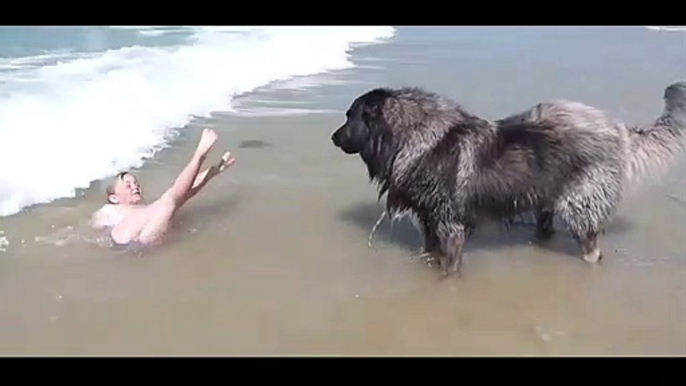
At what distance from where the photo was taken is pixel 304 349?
431cm

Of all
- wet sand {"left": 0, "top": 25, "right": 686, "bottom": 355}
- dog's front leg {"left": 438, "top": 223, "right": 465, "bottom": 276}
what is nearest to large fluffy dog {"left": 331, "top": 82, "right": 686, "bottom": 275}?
dog's front leg {"left": 438, "top": 223, "right": 465, "bottom": 276}

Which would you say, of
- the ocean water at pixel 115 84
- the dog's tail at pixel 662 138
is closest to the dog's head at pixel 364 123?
the dog's tail at pixel 662 138

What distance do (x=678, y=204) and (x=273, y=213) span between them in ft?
9.50

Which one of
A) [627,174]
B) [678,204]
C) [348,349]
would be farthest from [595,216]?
[348,349]

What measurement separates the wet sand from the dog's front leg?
91 mm

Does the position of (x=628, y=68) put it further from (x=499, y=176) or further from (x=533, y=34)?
(x=499, y=176)

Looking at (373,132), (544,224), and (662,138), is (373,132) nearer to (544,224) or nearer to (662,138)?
(544,224)

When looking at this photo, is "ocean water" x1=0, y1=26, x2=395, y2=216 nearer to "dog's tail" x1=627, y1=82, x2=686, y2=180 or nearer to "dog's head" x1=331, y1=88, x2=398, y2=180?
"dog's head" x1=331, y1=88, x2=398, y2=180

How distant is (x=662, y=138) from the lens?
5.55m

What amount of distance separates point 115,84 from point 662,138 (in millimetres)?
5717

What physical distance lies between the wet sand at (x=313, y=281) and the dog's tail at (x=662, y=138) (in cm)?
51

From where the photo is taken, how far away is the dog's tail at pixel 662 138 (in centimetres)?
547

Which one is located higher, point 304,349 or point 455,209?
point 455,209

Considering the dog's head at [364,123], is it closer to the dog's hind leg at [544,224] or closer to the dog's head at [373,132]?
the dog's head at [373,132]
